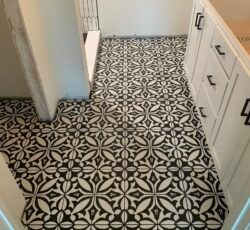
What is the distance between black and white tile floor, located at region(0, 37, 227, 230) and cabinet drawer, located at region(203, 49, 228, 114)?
14.5 inches

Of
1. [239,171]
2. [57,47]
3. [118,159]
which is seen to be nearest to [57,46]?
[57,47]

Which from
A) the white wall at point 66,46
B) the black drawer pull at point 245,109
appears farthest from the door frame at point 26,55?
the black drawer pull at point 245,109

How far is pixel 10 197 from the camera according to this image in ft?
3.92

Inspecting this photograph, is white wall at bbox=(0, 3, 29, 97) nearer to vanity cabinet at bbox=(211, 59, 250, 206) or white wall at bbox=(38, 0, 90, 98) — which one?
white wall at bbox=(38, 0, 90, 98)

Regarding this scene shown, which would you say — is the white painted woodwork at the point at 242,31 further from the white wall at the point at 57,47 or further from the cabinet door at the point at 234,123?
the white wall at the point at 57,47

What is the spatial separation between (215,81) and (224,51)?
0.19 metres

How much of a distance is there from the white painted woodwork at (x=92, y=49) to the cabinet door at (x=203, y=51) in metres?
0.95

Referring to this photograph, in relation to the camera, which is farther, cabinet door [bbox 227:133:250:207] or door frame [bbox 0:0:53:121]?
door frame [bbox 0:0:53:121]

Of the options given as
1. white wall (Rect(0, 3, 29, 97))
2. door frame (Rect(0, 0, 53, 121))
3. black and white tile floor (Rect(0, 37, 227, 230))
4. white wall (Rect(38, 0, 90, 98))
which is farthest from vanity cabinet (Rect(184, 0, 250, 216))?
white wall (Rect(0, 3, 29, 97))

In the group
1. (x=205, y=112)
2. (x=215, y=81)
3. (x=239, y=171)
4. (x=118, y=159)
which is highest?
(x=215, y=81)

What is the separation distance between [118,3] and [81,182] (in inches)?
83.3

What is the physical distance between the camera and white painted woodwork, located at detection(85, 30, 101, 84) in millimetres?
2407

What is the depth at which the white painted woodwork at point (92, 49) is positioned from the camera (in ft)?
7.90

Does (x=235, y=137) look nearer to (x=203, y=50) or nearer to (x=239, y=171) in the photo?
(x=239, y=171)
